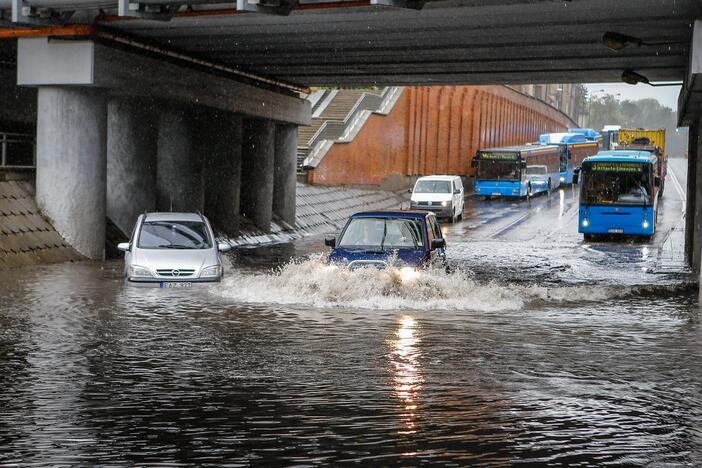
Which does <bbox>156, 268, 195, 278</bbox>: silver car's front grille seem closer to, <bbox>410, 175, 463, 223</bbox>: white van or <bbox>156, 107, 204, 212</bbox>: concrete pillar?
<bbox>156, 107, 204, 212</bbox>: concrete pillar

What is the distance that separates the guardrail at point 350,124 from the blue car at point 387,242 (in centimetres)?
3594

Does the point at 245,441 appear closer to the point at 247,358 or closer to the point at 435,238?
the point at 247,358

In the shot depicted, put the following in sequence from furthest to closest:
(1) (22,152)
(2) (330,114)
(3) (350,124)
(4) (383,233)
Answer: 1. (2) (330,114)
2. (3) (350,124)
3. (1) (22,152)
4. (4) (383,233)

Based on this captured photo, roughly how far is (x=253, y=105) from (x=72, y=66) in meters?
11.0

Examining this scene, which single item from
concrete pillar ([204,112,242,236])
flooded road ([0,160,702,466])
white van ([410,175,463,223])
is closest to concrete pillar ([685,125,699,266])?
flooded road ([0,160,702,466])

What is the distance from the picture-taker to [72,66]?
2694 centimetres

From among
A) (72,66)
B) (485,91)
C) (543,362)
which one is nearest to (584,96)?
(485,91)

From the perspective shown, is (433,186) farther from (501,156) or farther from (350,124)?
(501,156)

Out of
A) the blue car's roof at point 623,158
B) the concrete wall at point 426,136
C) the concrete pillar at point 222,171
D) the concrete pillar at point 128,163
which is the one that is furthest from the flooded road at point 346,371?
the concrete wall at point 426,136

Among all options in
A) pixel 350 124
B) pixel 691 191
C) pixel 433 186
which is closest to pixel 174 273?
pixel 691 191

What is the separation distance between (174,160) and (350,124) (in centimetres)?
2705

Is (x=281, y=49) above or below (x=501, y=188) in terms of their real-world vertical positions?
above

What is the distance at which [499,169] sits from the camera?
63031mm

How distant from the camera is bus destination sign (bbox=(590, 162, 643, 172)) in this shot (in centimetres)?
4000
